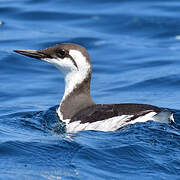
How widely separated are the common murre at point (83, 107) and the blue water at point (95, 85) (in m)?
0.13

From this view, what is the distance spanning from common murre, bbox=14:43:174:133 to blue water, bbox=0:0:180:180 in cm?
13

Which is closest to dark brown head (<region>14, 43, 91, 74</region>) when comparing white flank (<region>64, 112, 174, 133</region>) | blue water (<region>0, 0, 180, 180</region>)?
blue water (<region>0, 0, 180, 180</region>)

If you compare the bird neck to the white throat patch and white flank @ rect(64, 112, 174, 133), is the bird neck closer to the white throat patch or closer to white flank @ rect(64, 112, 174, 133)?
the white throat patch

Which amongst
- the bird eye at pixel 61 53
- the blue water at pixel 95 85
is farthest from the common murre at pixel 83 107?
the blue water at pixel 95 85

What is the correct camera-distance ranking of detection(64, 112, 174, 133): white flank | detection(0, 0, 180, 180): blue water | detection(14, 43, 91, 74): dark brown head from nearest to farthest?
detection(0, 0, 180, 180): blue water < detection(64, 112, 174, 133): white flank < detection(14, 43, 91, 74): dark brown head

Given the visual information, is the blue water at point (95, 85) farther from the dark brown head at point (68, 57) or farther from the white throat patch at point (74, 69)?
the dark brown head at point (68, 57)

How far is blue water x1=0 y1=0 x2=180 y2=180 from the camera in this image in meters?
5.76

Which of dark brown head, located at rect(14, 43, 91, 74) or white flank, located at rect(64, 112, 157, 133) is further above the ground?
dark brown head, located at rect(14, 43, 91, 74)

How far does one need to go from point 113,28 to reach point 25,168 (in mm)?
10110

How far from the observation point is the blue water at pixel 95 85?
5.76 metres

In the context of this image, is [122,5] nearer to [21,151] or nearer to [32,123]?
[32,123]

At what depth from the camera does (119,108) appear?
700cm

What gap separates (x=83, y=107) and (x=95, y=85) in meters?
3.19

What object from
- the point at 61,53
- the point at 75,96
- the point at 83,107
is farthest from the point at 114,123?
the point at 61,53
